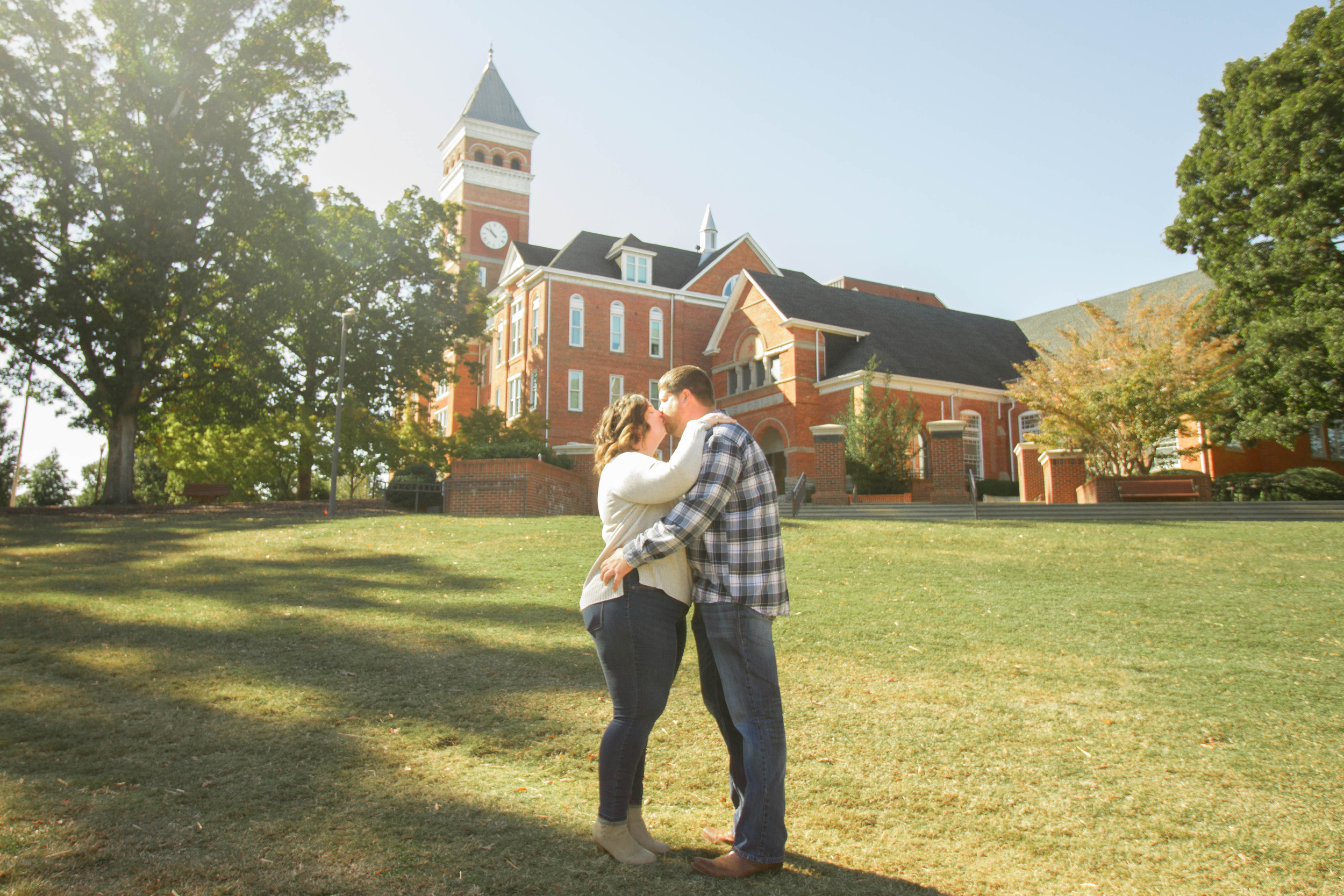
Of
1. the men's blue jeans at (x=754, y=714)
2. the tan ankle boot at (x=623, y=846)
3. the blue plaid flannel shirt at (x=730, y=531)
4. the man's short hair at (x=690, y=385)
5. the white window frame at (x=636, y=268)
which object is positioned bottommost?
the tan ankle boot at (x=623, y=846)

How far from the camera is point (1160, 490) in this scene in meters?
19.2

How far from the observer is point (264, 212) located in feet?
78.9

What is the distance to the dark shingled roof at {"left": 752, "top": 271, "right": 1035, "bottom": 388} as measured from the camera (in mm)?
32094

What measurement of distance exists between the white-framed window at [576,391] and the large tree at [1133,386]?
699 inches

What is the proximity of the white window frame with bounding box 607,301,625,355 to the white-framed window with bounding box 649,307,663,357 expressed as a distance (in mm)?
1301

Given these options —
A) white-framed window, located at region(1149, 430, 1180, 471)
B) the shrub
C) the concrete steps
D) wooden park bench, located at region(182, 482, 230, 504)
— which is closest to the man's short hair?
the concrete steps

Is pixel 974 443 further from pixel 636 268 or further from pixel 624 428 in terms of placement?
pixel 624 428

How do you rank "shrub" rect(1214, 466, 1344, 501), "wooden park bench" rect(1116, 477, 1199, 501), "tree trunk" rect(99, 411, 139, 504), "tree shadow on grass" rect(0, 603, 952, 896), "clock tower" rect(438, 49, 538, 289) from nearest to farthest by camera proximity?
"tree shadow on grass" rect(0, 603, 952, 896), "wooden park bench" rect(1116, 477, 1199, 501), "shrub" rect(1214, 466, 1344, 501), "tree trunk" rect(99, 411, 139, 504), "clock tower" rect(438, 49, 538, 289)

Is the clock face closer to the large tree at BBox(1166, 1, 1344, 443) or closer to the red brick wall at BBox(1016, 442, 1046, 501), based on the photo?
the red brick wall at BBox(1016, 442, 1046, 501)

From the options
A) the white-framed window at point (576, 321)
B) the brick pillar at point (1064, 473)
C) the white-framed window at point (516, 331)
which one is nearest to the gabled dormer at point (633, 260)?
the white-framed window at point (576, 321)

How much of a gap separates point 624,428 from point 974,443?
31.3m

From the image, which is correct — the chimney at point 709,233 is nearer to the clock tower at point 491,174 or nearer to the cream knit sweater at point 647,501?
the clock tower at point 491,174

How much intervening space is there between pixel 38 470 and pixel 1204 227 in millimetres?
74461

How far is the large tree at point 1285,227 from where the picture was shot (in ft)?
71.7
